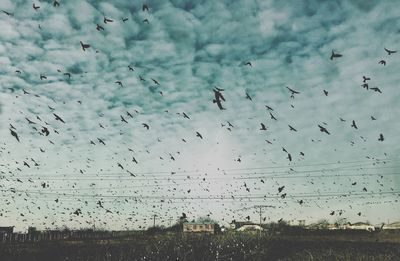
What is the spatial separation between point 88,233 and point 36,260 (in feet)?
181

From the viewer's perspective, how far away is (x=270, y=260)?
29.2m

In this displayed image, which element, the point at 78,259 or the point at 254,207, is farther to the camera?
the point at 254,207

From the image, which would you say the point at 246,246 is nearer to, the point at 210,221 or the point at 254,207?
the point at 210,221

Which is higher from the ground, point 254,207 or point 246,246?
point 254,207

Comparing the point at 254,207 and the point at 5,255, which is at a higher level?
the point at 254,207

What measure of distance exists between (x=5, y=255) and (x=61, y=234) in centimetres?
4459

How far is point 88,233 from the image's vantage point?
262ft

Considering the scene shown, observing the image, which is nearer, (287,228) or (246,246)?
(246,246)

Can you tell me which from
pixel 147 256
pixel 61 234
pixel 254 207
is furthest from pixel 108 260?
pixel 254 207

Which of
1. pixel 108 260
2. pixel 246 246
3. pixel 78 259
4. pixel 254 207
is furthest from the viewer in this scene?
pixel 254 207

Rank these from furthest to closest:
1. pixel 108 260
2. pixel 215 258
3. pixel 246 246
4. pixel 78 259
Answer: pixel 246 246
pixel 215 258
pixel 78 259
pixel 108 260

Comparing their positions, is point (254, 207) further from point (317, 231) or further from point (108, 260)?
point (108, 260)

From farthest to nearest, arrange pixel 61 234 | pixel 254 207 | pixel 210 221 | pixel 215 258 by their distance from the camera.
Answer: pixel 254 207 < pixel 210 221 < pixel 61 234 < pixel 215 258

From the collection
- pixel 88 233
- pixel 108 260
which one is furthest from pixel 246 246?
pixel 88 233
